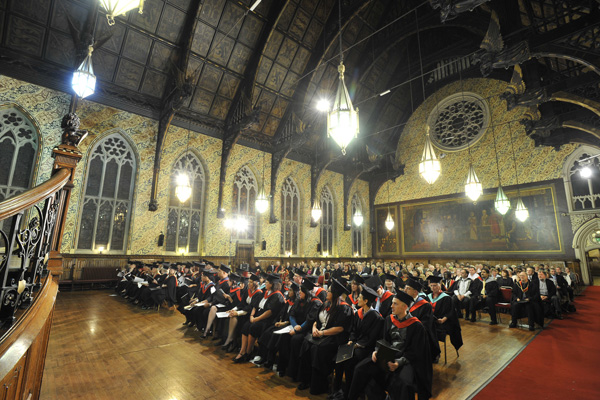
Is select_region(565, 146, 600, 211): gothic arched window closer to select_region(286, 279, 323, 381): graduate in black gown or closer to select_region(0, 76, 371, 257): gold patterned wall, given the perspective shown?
select_region(0, 76, 371, 257): gold patterned wall

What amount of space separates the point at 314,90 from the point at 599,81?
11244 mm

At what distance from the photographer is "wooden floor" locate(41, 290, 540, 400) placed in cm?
377

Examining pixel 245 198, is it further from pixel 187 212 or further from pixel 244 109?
pixel 244 109

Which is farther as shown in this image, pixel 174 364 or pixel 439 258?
pixel 439 258

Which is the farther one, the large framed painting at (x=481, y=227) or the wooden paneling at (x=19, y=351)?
the large framed painting at (x=481, y=227)

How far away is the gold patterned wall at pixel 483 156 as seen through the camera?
14922mm

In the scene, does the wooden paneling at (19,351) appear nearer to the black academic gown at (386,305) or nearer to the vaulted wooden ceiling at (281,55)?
the black academic gown at (386,305)

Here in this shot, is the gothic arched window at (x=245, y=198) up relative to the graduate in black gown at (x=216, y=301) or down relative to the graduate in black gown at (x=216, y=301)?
up

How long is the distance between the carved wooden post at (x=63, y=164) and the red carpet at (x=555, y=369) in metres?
5.15

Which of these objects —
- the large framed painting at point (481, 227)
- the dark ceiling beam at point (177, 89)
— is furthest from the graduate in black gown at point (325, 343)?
the large framed painting at point (481, 227)

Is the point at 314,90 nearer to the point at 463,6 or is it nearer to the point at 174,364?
the point at 463,6

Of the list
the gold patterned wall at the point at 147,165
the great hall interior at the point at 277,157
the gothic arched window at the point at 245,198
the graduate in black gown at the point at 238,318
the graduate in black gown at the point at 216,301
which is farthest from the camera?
the gothic arched window at the point at 245,198

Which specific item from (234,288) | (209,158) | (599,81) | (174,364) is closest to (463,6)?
(599,81)

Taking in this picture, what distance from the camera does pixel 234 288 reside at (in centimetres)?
657
